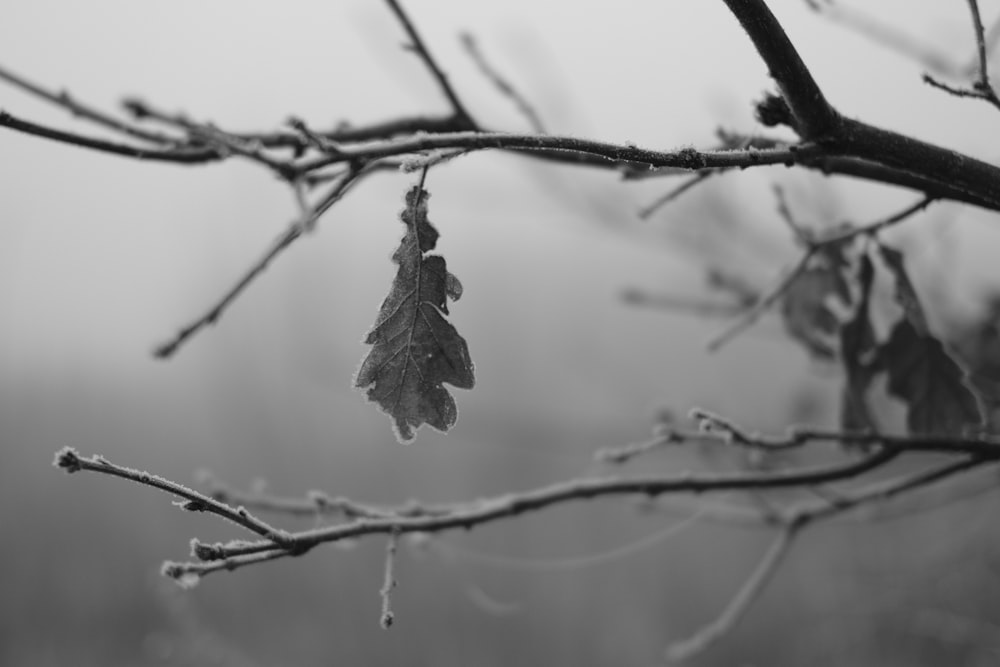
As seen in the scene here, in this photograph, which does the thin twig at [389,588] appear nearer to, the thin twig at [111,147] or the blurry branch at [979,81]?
the thin twig at [111,147]

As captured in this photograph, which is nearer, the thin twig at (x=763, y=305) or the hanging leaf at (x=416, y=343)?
the hanging leaf at (x=416, y=343)

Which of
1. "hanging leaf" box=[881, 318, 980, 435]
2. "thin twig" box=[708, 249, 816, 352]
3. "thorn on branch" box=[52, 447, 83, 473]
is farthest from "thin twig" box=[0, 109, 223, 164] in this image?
"hanging leaf" box=[881, 318, 980, 435]

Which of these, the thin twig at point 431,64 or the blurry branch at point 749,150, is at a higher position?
the thin twig at point 431,64

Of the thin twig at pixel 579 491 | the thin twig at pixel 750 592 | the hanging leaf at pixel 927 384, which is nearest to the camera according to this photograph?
the thin twig at pixel 579 491

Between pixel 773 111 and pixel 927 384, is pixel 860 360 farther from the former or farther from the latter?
pixel 773 111

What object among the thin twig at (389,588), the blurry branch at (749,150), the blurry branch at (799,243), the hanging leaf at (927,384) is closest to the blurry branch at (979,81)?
the blurry branch at (749,150)

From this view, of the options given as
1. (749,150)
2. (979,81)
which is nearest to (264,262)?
(749,150)
